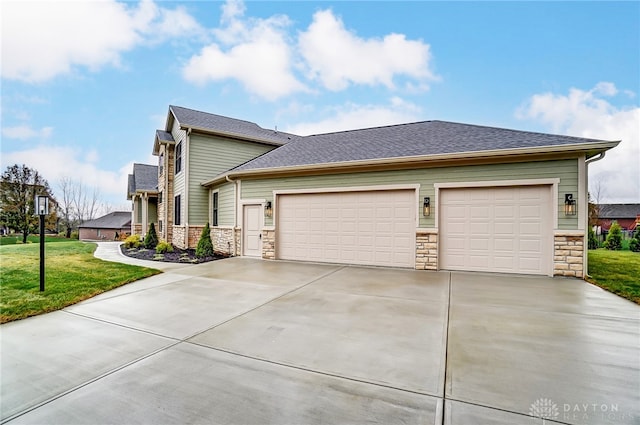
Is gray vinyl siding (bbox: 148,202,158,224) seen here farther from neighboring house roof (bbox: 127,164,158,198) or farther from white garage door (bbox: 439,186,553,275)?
white garage door (bbox: 439,186,553,275)

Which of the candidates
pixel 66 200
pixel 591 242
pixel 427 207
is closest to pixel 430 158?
pixel 427 207

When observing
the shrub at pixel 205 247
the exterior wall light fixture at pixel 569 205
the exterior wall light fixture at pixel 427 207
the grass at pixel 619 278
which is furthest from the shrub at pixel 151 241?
the grass at pixel 619 278

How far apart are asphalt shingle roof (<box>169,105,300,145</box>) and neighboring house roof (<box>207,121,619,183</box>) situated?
3.35m

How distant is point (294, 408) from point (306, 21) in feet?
44.1

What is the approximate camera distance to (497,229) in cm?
737

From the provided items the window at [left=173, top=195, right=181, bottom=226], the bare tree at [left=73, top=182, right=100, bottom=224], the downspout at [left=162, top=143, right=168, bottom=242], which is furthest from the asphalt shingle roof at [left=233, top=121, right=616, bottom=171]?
the bare tree at [left=73, top=182, right=100, bottom=224]

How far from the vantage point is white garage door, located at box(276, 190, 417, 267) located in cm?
827

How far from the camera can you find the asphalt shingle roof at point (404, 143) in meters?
7.44

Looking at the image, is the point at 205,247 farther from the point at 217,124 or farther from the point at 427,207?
the point at 427,207

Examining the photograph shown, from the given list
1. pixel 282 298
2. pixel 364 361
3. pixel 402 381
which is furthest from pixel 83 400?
pixel 282 298

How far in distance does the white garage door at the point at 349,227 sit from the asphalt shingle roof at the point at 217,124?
19.3 feet

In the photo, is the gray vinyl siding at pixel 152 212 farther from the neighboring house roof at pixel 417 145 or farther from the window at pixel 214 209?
the neighboring house roof at pixel 417 145

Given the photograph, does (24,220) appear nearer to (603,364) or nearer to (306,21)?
(306,21)

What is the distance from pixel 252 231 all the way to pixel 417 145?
20.6 feet
